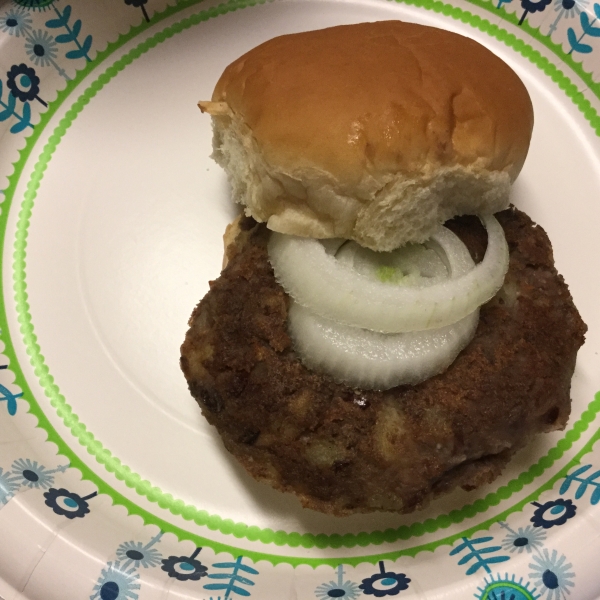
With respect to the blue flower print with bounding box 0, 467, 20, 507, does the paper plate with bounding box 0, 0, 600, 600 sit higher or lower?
higher

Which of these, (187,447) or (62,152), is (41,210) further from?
(187,447)

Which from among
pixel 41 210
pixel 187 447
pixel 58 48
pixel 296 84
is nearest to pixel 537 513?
pixel 187 447

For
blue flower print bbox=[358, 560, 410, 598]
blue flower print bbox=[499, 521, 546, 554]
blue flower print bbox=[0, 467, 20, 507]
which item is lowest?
blue flower print bbox=[0, 467, 20, 507]

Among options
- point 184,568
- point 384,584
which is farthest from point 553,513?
point 184,568

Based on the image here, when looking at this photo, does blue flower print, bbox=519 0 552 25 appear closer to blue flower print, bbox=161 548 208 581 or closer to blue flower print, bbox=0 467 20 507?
blue flower print, bbox=161 548 208 581

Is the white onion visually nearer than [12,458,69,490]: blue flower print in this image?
Yes

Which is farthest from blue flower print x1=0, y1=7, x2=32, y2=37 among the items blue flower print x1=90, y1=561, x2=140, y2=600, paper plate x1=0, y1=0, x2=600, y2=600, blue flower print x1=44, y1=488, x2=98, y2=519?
blue flower print x1=90, y1=561, x2=140, y2=600

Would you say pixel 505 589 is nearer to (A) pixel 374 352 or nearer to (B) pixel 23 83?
(A) pixel 374 352
